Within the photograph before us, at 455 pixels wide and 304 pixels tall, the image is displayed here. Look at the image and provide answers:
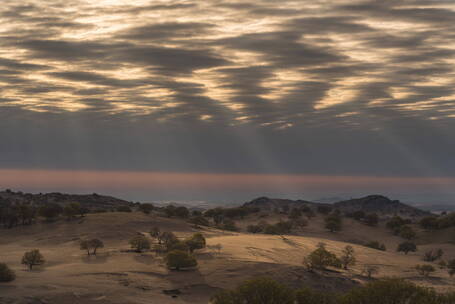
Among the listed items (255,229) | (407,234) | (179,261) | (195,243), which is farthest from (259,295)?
(407,234)

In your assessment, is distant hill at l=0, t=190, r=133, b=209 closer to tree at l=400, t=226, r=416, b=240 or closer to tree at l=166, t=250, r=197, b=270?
tree at l=400, t=226, r=416, b=240

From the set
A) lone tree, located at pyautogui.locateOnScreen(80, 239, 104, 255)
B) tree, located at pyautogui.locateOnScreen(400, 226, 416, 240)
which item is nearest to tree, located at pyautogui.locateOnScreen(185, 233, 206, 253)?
lone tree, located at pyautogui.locateOnScreen(80, 239, 104, 255)

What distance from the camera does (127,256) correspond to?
4806cm

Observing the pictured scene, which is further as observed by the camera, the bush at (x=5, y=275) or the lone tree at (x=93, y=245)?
the lone tree at (x=93, y=245)

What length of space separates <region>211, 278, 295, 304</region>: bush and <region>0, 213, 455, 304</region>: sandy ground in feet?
27.8

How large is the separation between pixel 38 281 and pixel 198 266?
15658 millimetres

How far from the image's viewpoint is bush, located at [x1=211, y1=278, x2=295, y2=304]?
26.4m

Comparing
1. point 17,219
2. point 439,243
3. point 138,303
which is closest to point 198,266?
point 138,303

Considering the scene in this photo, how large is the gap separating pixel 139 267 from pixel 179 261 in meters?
4.02

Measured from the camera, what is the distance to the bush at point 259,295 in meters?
26.4

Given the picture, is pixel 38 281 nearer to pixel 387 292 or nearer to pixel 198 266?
pixel 198 266

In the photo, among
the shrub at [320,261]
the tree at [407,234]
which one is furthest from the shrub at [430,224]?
the shrub at [320,261]

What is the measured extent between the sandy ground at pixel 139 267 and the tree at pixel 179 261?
30.8 inches

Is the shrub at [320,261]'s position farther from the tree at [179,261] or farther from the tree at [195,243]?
the tree at [195,243]
